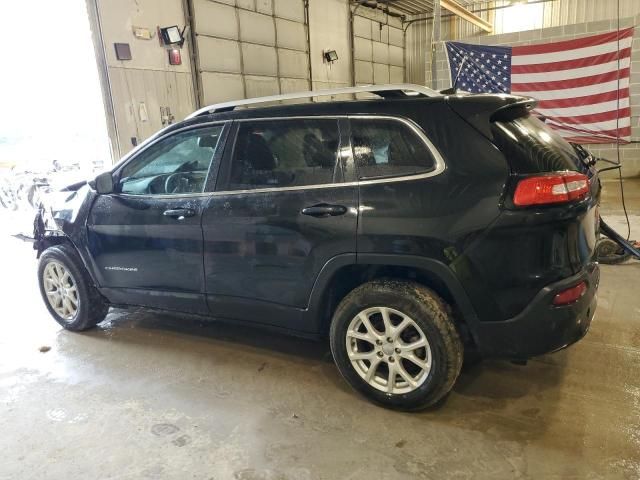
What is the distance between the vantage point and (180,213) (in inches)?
121

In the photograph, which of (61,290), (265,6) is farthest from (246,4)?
(61,290)

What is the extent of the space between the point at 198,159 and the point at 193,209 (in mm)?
353

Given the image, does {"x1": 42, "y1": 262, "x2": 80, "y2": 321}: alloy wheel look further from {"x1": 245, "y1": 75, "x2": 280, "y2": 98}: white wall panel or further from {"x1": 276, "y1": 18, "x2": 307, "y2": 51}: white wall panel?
{"x1": 276, "y1": 18, "x2": 307, "y2": 51}: white wall panel

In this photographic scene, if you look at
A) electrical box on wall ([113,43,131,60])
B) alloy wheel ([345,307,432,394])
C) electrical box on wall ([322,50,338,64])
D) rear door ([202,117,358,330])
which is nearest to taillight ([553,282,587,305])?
alloy wheel ([345,307,432,394])

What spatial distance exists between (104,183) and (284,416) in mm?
2030

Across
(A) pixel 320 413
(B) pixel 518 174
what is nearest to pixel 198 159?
(A) pixel 320 413

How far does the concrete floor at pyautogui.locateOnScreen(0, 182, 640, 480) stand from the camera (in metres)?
2.24

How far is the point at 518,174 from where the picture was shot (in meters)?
2.21

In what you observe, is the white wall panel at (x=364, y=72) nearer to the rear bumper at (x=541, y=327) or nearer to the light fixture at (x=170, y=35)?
the light fixture at (x=170, y=35)

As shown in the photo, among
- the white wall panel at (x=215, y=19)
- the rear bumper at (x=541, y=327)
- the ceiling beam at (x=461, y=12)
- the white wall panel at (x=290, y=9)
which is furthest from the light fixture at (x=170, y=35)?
the rear bumper at (x=541, y=327)

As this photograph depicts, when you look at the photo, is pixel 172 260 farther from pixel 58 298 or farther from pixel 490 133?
pixel 490 133

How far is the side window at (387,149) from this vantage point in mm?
2408

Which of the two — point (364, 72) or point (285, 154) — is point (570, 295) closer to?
point (285, 154)

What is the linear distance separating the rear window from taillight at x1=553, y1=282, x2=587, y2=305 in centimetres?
56
